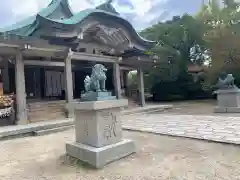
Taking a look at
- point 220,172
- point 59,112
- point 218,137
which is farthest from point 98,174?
point 59,112

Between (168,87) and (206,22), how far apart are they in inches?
246

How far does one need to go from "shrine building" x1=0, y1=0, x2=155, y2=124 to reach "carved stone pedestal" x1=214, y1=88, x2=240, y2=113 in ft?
15.1

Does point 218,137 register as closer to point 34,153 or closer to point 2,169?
point 34,153

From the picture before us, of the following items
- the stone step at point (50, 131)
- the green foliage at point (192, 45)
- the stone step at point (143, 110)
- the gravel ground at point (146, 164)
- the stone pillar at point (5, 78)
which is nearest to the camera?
the gravel ground at point (146, 164)

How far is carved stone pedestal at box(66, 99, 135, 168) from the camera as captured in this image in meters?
3.45

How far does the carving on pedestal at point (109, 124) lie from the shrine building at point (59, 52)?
4855 mm

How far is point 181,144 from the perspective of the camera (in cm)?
447

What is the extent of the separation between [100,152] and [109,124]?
55cm

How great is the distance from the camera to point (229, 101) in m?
9.30

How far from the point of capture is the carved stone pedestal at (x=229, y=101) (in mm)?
9088

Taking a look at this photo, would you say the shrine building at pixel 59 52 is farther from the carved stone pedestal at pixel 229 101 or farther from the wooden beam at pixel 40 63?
the carved stone pedestal at pixel 229 101

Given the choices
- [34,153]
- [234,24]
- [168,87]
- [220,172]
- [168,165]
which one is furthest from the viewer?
[168,87]

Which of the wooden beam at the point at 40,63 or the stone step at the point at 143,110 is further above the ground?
the wooden beam at the point at 40,63

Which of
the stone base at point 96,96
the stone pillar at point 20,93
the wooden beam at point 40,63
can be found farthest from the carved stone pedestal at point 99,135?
the wooden beam at point 40,63
